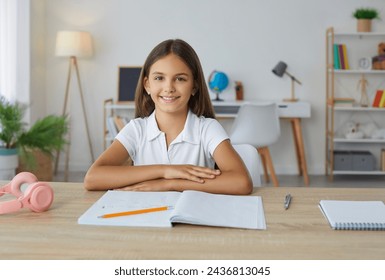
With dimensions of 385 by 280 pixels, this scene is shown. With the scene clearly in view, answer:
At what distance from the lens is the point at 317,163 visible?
20.0 ft

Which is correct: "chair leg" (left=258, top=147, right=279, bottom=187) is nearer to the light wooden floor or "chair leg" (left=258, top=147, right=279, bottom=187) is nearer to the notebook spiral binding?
the light wooden floor

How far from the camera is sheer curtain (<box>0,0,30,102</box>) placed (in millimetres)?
5484

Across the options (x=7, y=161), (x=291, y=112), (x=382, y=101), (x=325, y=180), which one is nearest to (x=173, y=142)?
(x=7, y=161)

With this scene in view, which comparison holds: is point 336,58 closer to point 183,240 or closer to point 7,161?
point 7,161

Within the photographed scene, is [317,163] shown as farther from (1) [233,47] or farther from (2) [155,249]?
(2) [155,249]

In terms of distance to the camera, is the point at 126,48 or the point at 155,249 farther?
the point at 126,48

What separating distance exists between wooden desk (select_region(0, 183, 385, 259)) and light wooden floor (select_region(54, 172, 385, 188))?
4216 mm

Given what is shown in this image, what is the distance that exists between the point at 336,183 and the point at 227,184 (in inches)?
164

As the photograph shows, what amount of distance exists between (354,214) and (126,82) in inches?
190

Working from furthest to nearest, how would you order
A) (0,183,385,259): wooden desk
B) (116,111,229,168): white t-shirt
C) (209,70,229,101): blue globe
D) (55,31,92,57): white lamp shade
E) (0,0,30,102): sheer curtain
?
(209,70,229,101): blue globe → (55,31,92,57): white lamp shade → (0,0,30,102): sheer curtain → (116,111,229,168): white t-shirt → (0,183,385,259): wooden desk

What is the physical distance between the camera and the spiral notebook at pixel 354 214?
1.25 metres

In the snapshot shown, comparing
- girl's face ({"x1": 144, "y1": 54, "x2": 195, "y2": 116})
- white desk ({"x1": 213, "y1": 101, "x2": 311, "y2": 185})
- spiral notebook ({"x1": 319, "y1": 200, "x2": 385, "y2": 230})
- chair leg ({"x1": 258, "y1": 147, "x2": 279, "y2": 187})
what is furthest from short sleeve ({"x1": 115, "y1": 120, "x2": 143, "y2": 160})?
white desk ({"x1": 213, "y1": 101, "x2": 311, "y2": 185})

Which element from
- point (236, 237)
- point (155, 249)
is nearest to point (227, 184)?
point (236, 237)
